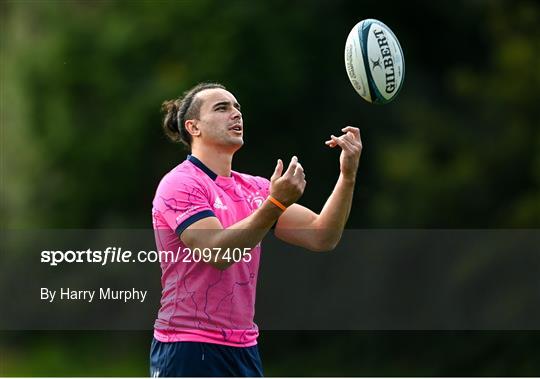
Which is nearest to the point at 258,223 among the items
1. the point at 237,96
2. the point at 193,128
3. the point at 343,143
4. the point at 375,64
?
the point at 343,143

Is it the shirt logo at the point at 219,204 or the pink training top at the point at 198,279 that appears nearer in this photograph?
the pink training top at the point at 198,279

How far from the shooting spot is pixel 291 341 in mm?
15852

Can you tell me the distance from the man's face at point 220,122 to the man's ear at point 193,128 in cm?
2

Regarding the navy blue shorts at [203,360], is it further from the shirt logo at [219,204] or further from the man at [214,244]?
the shirt logo at [219,204]

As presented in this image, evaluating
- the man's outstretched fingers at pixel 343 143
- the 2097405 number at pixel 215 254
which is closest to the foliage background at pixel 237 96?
the man's outstretched fingers at pixel 343 143

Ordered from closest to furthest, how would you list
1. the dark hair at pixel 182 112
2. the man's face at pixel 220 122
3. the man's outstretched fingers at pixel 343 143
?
the man's outstretched fingers at pixel 343 143
the man's face at pixel 220 122
the dark hair at pixel 182 112

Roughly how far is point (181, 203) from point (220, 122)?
20.5 inches

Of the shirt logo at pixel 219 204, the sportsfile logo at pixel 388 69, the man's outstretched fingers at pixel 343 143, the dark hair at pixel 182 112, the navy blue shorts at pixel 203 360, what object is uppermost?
the sportsfile logo at pixel 388 69

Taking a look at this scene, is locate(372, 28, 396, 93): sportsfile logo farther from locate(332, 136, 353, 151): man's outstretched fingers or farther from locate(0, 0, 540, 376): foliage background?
locate(0, 0, 540, 376): foliage background

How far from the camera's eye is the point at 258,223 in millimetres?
5152

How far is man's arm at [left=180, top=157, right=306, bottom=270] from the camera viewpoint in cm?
511

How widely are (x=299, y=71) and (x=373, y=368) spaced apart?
4.78m

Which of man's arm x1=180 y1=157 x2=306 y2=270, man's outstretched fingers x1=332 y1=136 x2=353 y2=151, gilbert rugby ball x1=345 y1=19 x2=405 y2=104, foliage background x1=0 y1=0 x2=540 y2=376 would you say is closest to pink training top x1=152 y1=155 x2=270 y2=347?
man's arm x1=180 y1=157 x2=306 y2=270

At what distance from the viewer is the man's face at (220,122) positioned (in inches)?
223
